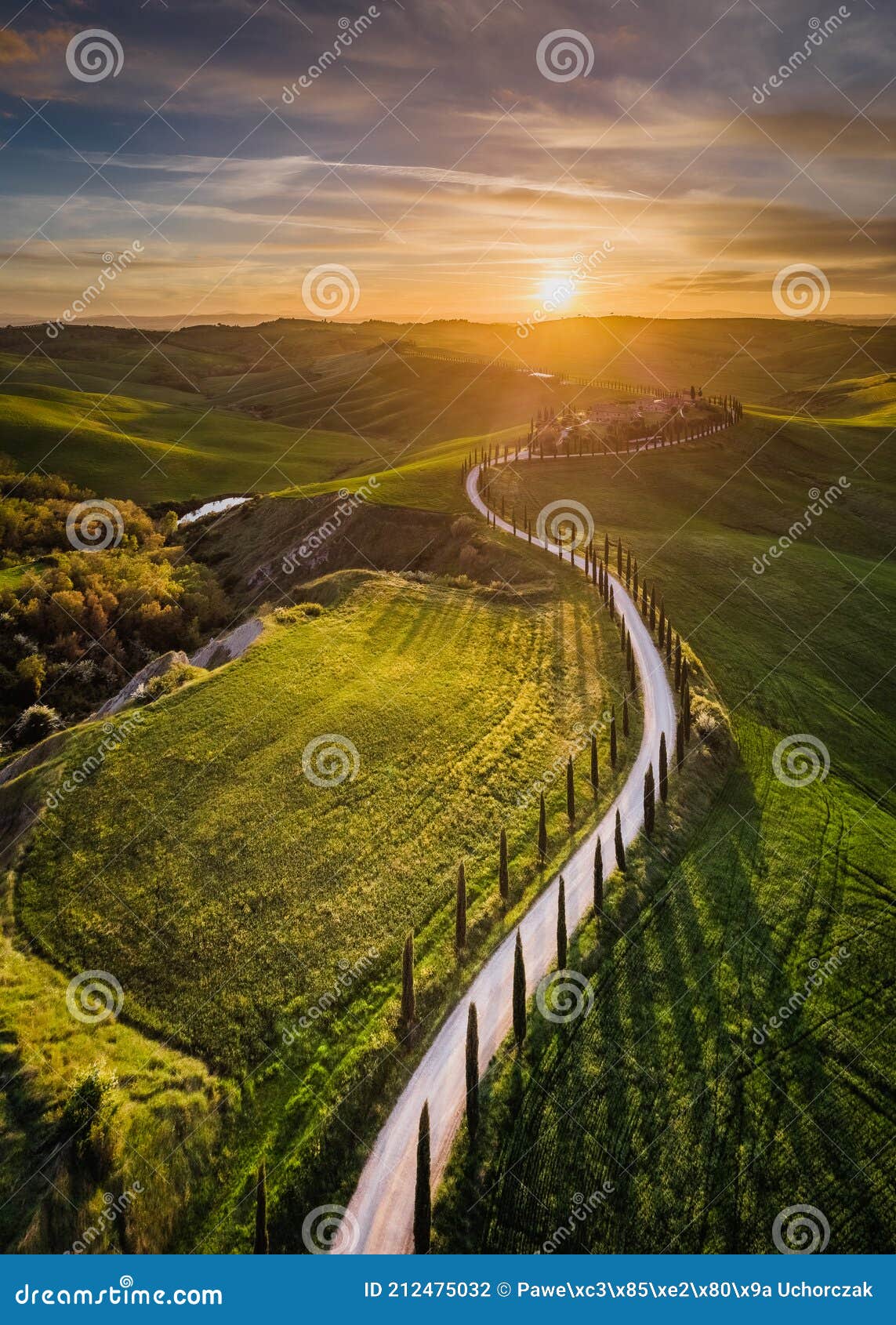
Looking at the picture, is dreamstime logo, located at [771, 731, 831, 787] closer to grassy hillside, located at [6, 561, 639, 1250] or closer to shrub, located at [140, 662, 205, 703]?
grassy hillside, located at [6, 561, 639, 1250]

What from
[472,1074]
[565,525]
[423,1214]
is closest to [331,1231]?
[423,1214]

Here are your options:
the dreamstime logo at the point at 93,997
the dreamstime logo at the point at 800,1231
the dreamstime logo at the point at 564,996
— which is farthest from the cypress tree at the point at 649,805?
the dreamstime logo at the point at 93,997

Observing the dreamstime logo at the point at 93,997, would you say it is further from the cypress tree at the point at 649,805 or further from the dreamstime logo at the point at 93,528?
the dreamstime logo at the point at 93,528

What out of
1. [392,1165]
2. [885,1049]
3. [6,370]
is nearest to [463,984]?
[392,1165]

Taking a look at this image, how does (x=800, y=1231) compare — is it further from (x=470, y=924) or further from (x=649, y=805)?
(x=649, y=805)

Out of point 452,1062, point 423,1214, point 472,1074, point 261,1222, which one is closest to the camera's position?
point 261,1222
